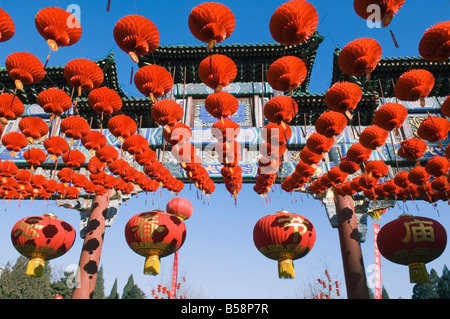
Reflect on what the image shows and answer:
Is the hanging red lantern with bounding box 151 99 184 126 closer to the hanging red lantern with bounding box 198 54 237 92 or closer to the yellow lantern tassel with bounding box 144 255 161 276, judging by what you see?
the hanging red lantern with bounding box 198 54 237 92

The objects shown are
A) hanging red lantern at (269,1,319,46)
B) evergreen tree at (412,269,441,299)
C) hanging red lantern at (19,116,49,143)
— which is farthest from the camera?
evergreen tree at (412,269,441,299)

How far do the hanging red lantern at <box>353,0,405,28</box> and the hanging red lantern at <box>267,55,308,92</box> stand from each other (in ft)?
2.39

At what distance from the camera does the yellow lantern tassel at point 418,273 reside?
4.92 meters

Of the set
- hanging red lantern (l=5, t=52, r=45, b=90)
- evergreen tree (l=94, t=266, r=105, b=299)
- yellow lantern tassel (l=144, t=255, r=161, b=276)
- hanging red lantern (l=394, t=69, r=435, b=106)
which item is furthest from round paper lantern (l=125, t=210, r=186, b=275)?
evergreen tree (l=94, t=266, r=105, b=299)

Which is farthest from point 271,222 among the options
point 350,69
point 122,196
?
point 122,196

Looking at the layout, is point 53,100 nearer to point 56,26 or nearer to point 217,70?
point 56,26

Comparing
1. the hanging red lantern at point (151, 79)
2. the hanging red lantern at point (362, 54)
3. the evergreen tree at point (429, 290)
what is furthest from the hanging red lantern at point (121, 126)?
the evergreen tree at point (429, 290)

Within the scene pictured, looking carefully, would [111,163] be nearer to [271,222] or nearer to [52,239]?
[52,239]

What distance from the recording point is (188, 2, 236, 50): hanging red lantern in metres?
2.75

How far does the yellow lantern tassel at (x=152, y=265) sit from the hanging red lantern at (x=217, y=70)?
330 centimetres

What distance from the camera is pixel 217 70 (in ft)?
10.5

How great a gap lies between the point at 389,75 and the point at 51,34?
29.6 ft

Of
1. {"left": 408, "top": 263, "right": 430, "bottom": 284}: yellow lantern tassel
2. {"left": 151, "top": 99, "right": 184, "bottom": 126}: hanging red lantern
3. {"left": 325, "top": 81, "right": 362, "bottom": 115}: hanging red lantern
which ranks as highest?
{"left": 151, "top": 99, "right": 184, "bottom": 126}: hanging red lantern

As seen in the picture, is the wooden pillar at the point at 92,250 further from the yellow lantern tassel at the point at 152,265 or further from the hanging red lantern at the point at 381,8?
the hanging red lantern at the point at 381,8
